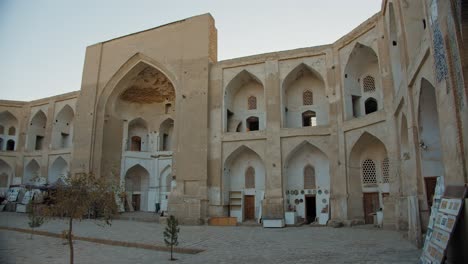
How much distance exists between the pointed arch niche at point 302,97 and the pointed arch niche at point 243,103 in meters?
1.56

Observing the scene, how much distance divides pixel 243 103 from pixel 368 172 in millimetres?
8312

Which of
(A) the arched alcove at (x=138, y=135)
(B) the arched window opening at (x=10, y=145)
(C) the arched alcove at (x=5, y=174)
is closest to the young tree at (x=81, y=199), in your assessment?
(A) the arched alcove at (x=138, y=135)

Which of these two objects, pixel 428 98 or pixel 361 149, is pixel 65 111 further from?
pixel 428 98

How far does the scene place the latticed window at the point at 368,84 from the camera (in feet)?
59.4

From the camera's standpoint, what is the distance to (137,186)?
27781 millimetres

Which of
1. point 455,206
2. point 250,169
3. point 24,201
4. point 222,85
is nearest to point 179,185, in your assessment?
point 250,169

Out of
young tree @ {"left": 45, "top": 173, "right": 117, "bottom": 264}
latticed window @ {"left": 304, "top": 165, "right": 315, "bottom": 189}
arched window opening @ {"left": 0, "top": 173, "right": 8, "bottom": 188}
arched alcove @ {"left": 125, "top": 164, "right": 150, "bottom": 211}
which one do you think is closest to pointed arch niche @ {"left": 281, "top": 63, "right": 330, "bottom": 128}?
latticed window @ {"left": 304, "top": 165, "right": 315, "bottom": 189}

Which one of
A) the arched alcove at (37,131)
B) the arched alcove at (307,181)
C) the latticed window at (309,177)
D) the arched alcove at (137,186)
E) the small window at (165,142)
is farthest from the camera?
the arched alcove at (37,131)

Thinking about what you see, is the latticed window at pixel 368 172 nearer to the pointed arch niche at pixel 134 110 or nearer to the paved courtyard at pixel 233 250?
the paved courtyard at pixel 233 250

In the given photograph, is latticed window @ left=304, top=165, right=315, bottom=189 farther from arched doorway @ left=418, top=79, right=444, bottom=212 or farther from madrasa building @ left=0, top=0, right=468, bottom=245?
arched doorway @ left=418, top=79, right=444, bottom=212

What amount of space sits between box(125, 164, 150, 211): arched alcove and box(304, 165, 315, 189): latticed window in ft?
43.8

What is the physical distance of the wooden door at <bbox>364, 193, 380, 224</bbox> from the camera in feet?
56.1

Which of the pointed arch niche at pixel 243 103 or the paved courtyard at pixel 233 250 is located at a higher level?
the pointed arch niche at pixel 243 103

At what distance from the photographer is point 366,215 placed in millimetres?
17188
